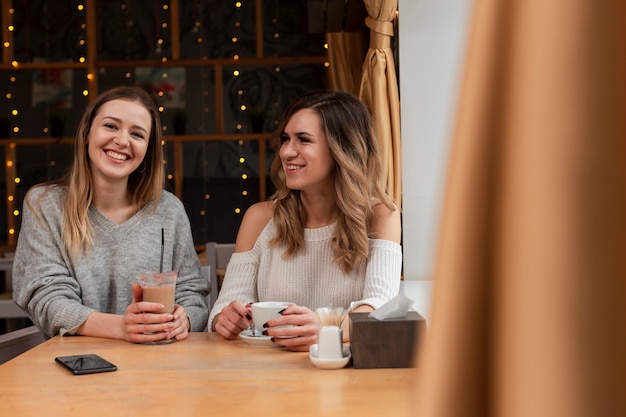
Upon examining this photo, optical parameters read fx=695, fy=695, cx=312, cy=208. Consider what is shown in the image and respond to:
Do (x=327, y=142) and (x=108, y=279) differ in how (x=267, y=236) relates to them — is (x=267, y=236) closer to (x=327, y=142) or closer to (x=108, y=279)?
(x=327, y=142)

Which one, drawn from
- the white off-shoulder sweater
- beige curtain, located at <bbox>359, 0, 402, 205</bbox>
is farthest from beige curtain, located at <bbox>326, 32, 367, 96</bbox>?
the white off-shoulder sweater

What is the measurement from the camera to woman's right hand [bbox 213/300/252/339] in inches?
71.7

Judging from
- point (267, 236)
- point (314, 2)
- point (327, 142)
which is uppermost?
point (314, 2)

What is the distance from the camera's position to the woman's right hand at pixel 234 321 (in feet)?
5.97

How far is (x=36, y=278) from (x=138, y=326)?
19.2 inches

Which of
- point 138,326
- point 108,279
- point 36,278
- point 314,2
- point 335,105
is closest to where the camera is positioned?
point 138,326

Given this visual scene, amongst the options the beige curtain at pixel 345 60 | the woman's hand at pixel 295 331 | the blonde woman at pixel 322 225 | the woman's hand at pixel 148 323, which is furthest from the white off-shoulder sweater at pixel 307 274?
the beige curtain at pixel 345 60

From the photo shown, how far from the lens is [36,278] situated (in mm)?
2053

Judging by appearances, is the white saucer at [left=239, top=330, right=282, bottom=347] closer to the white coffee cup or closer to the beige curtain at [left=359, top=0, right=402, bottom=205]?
the white coffee cup

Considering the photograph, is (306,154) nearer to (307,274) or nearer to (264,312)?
(307,274)

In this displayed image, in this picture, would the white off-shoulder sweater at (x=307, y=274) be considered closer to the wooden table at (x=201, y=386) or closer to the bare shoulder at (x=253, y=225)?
the bare shoulder at (x=253, y=225)

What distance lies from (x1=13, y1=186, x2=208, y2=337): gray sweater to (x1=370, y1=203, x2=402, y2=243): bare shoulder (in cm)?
60

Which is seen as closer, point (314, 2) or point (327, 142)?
point (327, 142)

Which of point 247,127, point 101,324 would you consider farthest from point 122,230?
point 247,127
